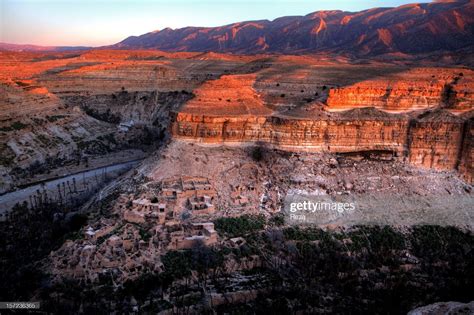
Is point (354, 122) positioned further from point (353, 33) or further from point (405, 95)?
point (353, 33)

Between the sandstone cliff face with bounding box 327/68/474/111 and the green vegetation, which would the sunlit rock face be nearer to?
the sandstone cliff face with bounding box 327/68/474/111

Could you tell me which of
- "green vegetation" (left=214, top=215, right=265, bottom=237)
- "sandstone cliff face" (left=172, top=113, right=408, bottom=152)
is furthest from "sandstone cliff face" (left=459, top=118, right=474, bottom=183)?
"green vegetation" (left=214, top=215, right=265, bottom=237)

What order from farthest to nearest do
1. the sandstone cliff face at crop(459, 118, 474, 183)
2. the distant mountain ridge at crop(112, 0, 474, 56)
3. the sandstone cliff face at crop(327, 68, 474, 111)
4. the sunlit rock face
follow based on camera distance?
1. the distant mountain ridge at crop(112, 0, 474, 56)
2. the sandstone cliff face at crop(327, 68, 474, 111)
3. the sandstone cliff face at crop(459, 118, 474, 183)
4. the sunlit rock face

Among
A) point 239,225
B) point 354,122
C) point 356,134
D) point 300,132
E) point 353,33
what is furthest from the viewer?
point 353,33

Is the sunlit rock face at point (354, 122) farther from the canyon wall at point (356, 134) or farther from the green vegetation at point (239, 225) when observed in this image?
the green vegetation at point (239, 225)

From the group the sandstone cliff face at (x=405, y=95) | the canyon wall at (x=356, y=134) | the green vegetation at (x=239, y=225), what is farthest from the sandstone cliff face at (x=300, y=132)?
the green vegetation at (x=239, y=225)

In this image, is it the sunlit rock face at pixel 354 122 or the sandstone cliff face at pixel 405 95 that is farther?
the sandstone cliff face at pixel 405 95

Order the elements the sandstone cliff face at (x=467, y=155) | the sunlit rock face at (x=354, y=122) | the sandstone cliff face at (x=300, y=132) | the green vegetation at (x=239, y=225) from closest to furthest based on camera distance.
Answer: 1. the green vegetation at (x=239, y=225)
2. the sandstone cliff face at (x=300, y=132)
3. the sunlit rock face at (x=354, y=122)
4. the sandstone cliff face at (x=467, y=155)

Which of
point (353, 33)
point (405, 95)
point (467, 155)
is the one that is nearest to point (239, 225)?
point (405, 95)

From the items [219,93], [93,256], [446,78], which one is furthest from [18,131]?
[446,78]
